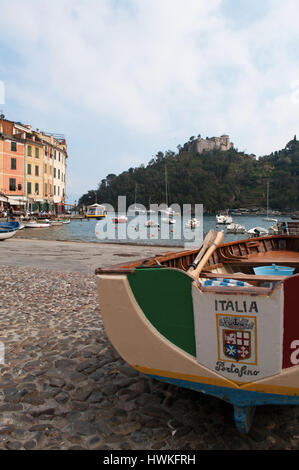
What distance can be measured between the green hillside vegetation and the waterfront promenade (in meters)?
153

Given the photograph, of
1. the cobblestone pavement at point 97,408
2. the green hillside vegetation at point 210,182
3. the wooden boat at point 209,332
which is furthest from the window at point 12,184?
the green hillside vegetation at point 210,182

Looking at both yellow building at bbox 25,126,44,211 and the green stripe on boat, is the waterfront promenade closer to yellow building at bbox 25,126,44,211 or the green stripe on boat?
the green stripe on boat

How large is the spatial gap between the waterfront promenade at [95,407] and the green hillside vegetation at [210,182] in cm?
15276

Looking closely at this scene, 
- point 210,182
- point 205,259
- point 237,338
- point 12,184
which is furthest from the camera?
point 210,182

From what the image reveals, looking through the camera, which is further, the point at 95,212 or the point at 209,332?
the point at 95,212

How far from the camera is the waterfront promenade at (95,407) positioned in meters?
3.15

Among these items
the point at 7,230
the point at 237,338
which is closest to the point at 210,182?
the point at 7,230

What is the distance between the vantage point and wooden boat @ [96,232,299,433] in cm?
271

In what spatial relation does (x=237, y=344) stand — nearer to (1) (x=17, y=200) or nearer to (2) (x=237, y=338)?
(2) (x=237, y=338)

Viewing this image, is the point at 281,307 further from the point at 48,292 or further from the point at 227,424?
the point at 48,292

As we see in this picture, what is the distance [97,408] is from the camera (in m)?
3.72

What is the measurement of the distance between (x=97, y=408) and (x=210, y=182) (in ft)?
550

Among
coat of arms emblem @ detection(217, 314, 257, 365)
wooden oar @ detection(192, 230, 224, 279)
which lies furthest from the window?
coat of arms emblem @ detection(217, 314, 257, 365)

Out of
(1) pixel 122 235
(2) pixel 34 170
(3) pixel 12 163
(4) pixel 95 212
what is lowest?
(1) pixel 122 235
